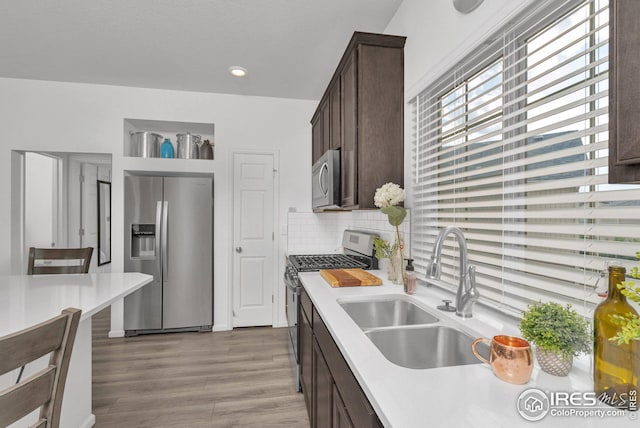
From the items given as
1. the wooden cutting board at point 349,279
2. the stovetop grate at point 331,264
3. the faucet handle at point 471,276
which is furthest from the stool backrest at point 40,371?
the stovetop grate at point 331,264

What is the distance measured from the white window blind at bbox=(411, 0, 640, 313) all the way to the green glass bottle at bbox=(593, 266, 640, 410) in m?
0.15

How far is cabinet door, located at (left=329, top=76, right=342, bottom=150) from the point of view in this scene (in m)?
2.46

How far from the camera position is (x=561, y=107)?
104 centimetres

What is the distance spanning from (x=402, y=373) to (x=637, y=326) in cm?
52

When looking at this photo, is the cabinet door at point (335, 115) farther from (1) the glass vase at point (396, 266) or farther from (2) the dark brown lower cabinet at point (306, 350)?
(2) the dark brown lower cabinet at point (306, 350)

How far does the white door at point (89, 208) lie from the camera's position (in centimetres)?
481

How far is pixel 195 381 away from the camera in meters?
2.51

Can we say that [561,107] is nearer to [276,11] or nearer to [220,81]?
[276,11]

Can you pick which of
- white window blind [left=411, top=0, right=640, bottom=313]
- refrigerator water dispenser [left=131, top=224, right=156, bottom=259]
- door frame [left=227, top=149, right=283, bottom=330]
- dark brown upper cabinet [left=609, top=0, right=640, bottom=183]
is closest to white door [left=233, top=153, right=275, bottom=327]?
door frame [left=227, top=149, right=283, bottom=330]

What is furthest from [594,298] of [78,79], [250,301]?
[78,79]

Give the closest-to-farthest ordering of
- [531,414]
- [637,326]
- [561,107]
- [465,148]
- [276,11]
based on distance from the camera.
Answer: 1. [637,326]
2. [531,414]
3. [561,107]
4. [465,148]
5. [276,11]

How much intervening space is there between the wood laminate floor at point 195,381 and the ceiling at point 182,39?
8.96ft

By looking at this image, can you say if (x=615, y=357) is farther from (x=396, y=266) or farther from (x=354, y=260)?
(x=354, y=260)

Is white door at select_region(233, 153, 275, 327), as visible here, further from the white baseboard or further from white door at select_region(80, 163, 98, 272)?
white door at select_region(80, 163, 98, 272)
